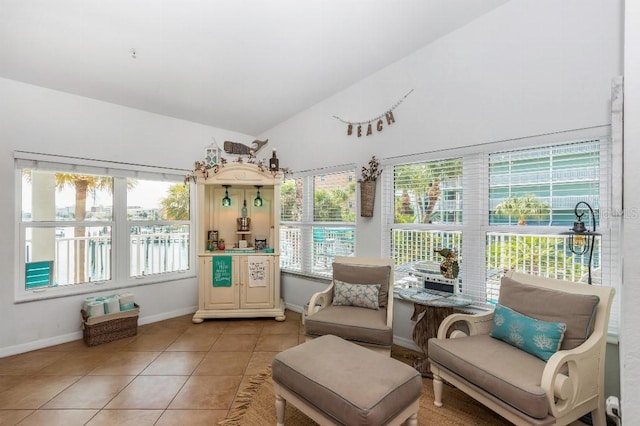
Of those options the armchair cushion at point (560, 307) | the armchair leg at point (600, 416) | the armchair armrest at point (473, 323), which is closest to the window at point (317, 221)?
the armchair armrest at point (473, 323)

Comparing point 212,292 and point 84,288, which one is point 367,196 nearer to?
point 212,292

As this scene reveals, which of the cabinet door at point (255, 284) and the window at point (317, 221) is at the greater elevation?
the window at point (317, 221)

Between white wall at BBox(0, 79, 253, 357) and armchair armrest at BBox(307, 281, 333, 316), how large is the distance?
2.19 meters

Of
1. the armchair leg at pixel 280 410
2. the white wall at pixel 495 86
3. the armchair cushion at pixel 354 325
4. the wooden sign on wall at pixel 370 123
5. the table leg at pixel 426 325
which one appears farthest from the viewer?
the wooden sign on wall at pixel 370 123

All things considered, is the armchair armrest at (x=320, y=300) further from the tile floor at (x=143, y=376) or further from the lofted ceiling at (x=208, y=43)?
the lofted ceiling at (x=208, y=43)

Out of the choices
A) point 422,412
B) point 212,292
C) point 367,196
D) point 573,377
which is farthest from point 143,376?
point 573,377

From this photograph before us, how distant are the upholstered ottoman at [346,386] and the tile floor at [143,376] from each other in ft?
2.25

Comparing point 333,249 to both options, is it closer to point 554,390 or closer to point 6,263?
point 554,390

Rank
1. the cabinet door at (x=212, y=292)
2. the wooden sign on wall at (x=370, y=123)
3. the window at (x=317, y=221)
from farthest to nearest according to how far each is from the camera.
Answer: the cabinet door at (x=212, y=292) < the window at (x=317, y=221) < the wooden sign on wall at (x=370, y=123)

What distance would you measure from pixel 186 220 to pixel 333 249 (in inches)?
82.2

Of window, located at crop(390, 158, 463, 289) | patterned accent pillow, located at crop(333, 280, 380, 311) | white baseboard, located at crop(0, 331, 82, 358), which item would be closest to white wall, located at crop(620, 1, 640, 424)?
window, located at crop(390, 158, 463, 289)

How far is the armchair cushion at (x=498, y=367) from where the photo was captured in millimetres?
1608

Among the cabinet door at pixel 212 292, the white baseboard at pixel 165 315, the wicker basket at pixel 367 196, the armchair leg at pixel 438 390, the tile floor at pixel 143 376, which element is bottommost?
the tile floor at pixel 143 376

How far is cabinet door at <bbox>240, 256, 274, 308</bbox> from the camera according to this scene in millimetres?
3947
